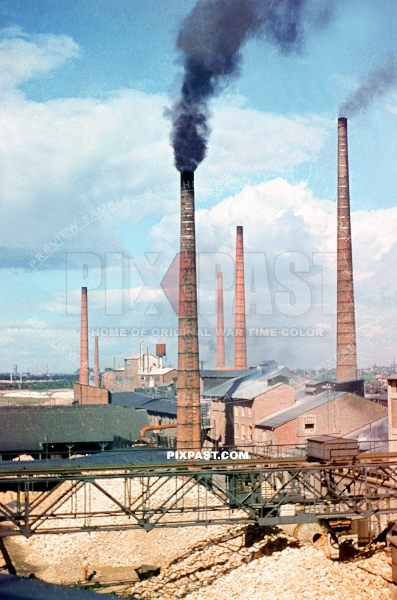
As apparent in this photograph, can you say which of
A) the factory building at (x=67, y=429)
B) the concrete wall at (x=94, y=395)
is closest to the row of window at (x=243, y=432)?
the factory building at (x=67, y=429)

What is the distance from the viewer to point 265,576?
69.2 feet

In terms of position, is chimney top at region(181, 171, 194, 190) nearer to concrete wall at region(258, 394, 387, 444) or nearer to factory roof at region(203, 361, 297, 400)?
concrete wall at region(258, 394, 387, 444)

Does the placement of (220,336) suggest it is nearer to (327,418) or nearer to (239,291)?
(239,291)

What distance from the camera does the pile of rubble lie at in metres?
19.6

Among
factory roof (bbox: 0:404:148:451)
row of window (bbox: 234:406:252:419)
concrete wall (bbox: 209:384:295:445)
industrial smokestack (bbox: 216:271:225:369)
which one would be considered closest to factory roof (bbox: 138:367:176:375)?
industrial smokestack (bbox: 216:271:225:369)

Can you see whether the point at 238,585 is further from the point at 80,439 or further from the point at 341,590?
the point at 80,439

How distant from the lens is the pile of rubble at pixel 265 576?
19594 mm

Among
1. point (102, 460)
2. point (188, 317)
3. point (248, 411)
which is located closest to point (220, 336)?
point (248, 411)

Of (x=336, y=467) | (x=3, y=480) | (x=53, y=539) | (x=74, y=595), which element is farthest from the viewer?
(x=53, y=539)

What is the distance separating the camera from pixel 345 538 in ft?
71.9

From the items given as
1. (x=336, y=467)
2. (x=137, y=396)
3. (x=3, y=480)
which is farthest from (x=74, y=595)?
(x=137, y=396)

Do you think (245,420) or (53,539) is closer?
(53,539)

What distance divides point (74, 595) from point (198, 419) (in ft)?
52.9

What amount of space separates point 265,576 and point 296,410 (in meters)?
16.1
